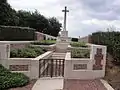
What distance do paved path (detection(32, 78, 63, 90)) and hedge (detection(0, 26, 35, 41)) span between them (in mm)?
5772

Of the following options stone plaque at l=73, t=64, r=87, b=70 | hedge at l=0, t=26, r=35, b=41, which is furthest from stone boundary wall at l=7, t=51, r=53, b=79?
hedge at l=0, t=26, r=35, b=41

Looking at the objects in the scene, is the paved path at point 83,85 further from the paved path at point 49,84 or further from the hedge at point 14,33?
the hedge at point 14,33

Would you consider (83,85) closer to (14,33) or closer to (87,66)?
(87,66)

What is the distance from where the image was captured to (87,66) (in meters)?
8.70

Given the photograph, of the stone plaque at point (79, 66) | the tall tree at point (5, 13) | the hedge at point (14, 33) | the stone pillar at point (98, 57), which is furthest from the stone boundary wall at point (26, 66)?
the tall tree at point (5, 13)

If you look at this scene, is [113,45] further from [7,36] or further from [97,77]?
[7,36]

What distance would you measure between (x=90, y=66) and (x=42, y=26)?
2378 cm

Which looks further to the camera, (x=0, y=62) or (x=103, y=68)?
(x=103, y=68)

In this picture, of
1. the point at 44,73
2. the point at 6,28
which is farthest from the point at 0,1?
the point at 44,73

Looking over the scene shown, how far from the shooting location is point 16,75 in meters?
7.63

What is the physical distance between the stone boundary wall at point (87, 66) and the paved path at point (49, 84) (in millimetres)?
602

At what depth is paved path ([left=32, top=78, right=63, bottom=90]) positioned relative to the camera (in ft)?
22.9

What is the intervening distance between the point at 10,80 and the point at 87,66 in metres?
3.31

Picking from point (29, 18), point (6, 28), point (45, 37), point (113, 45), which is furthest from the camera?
point (29, 18)
